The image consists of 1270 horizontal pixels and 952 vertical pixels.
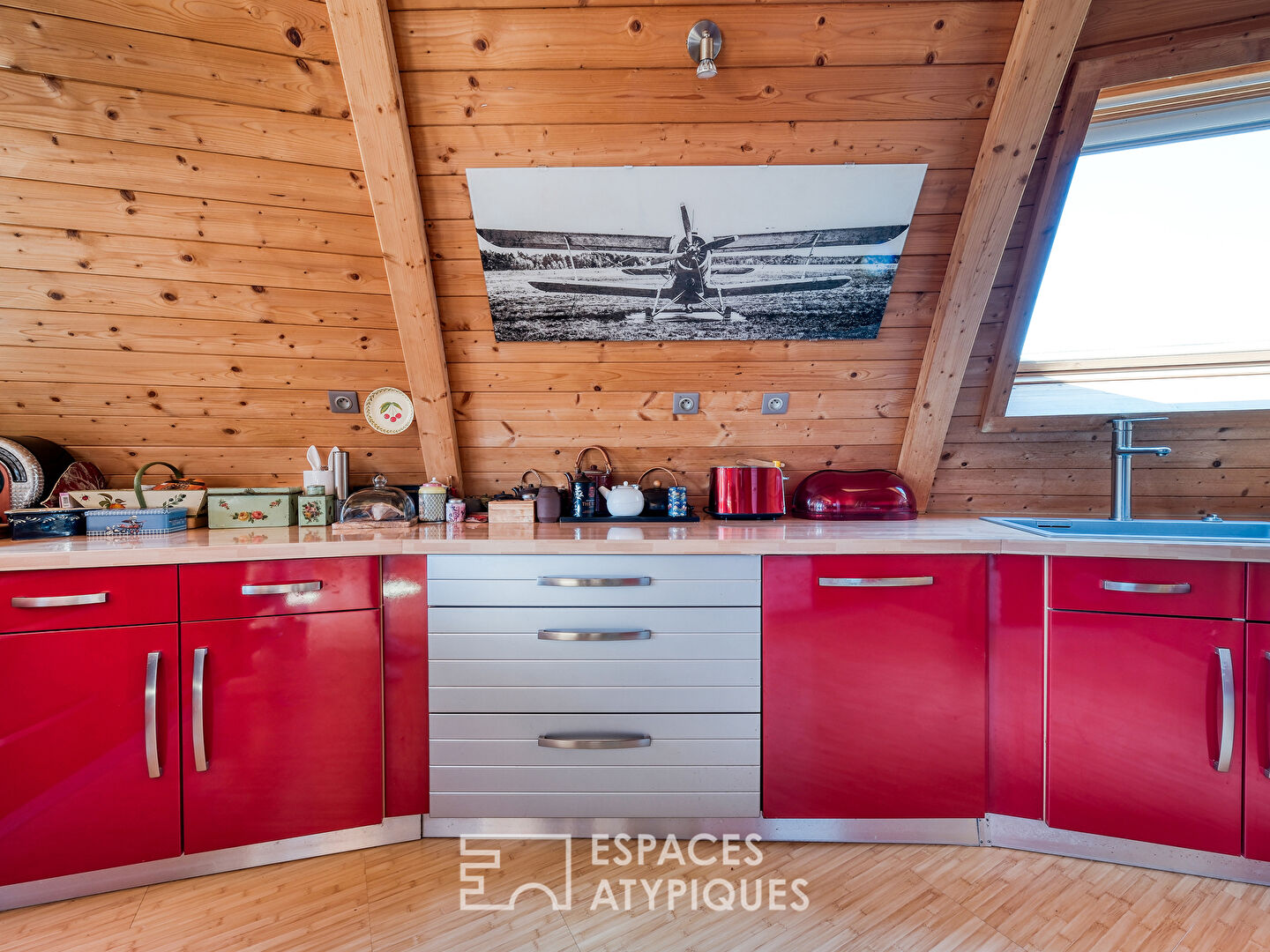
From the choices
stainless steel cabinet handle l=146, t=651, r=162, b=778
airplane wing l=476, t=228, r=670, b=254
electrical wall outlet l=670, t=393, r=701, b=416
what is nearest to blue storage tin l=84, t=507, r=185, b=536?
stainless steel cabinet handle l=146, t=651, r=162, b=778

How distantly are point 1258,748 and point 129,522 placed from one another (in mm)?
→ 3228

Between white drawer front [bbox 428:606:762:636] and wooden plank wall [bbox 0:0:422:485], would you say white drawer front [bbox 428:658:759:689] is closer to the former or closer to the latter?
white drawer front [bbox 428:606:762:636]

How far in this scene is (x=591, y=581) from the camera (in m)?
1.57

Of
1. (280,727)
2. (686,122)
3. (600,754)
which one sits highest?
(686,122)

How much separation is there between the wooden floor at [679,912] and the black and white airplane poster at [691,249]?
5.36 feet

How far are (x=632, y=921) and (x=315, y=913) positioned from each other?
78cm

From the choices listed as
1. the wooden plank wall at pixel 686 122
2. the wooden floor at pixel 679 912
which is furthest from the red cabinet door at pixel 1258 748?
the wooden plank wall at pixel 686 122

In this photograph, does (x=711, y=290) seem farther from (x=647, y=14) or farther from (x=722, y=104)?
(x=647, y=14)

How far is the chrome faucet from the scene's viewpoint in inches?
75.6

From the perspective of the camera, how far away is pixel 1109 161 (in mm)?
1836

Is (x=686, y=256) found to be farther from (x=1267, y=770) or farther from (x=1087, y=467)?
(x=1267, y=770)

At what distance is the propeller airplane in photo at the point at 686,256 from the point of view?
179 cm

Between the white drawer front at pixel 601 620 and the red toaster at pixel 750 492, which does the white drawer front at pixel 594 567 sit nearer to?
the white drawer front at pixel 601 620

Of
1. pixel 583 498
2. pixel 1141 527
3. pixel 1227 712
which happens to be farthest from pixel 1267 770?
pixel 583 498
